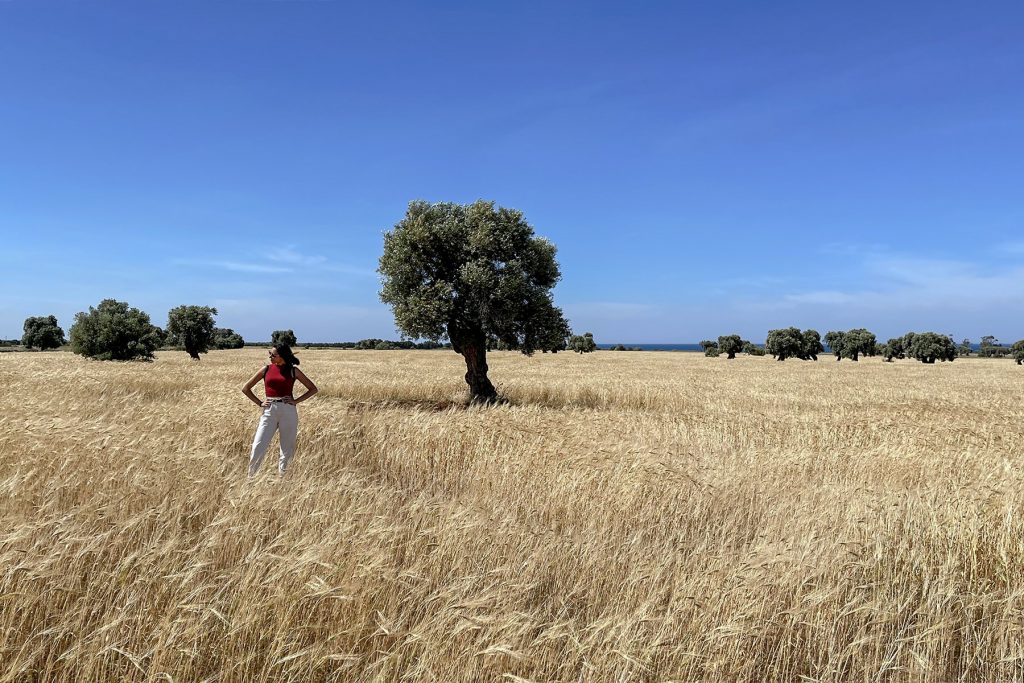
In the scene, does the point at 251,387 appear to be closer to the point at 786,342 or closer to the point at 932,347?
the point at 786,342

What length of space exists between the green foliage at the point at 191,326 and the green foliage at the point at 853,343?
123 m

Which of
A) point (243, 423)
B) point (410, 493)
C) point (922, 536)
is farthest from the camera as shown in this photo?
point (243, 423)

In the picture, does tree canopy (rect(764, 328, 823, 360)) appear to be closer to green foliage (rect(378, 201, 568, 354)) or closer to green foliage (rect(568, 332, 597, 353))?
green foliage (rect(568, 332, 597, 353))

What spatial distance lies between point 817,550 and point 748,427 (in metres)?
9.67

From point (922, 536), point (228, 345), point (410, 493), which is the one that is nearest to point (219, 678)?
point (410, 493)

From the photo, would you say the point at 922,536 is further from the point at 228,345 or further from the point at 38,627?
the point at 228,345

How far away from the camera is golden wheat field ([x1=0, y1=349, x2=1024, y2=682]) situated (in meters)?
3.71

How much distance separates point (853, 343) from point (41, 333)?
188 m

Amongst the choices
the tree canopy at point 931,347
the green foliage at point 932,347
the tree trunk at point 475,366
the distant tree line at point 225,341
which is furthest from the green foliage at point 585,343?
the tree trunk at point 475,366

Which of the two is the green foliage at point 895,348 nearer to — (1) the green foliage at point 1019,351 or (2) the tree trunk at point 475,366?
(1) the green foliage at point 1019,351

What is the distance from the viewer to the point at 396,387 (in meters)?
28.6

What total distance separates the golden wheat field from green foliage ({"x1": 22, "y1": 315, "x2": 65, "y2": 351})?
156693 millimetres

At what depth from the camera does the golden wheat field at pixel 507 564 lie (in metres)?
3.71

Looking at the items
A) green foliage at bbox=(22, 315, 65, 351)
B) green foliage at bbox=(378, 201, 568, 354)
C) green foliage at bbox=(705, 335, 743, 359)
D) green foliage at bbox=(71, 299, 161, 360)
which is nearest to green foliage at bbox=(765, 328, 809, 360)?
green foliage at bbox=(705, 335, 743, 359)
